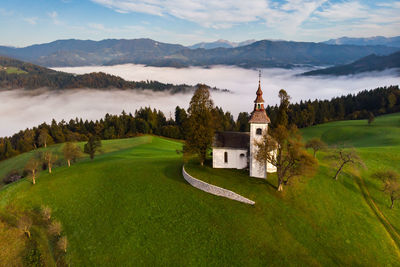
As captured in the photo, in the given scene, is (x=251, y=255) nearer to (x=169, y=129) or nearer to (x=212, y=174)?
(x=212, y=174)

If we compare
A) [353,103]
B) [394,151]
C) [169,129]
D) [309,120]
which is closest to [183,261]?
[394,151]

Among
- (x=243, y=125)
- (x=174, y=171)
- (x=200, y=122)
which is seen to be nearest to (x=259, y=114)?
(x=200, y=122)

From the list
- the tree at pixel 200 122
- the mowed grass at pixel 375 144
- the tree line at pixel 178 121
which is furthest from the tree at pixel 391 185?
the tree line at pixel 178 121

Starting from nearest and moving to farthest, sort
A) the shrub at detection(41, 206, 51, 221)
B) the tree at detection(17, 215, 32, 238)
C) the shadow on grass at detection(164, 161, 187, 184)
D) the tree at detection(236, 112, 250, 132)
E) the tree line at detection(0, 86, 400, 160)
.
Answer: the tree at detection(17, 215, 32, 238) < the shrub at detection(41, 206, 51, 221) < the shadow on grass at detection(164, 161, 187, 184) < the tree line at detection(0, 86, 400, 160) < the tree at detection(236, 112, 250, 132)

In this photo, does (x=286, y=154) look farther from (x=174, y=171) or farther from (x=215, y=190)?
(x=174, y=171)

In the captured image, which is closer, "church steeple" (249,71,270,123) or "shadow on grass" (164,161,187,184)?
"church steeple" (249,71,270,123)

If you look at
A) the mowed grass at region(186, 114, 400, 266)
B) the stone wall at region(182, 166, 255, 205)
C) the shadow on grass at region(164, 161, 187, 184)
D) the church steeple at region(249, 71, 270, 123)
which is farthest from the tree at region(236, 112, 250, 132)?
the stone wall at region(182, 166, 255, 205)

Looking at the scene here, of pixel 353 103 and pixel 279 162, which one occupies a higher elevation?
pixel 353 103

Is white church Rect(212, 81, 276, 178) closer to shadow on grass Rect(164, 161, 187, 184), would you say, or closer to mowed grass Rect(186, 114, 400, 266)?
mowed grass Rect(186, 114, 400, 266)

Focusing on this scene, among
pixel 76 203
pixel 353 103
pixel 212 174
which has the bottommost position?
pixel 76 203
